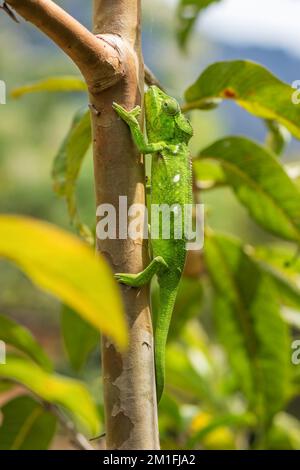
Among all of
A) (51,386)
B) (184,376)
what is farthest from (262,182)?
(51,386)

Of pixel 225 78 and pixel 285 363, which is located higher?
pixel 225 78

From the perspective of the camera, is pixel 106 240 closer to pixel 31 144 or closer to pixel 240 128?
pixel 31 144

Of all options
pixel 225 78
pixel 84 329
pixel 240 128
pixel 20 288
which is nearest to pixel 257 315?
pixel 84 329

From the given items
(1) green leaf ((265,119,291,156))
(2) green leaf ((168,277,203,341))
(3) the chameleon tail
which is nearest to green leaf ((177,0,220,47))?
(1) green leaf ((265,119,291,156))

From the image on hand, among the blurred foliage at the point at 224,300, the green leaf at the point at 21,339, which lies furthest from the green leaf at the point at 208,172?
the green leaf at the point at 21,339

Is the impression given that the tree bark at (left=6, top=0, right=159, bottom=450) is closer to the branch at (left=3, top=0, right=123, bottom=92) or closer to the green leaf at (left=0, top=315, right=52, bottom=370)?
the branch at (left=3, top=0, right=123, bottom=92)

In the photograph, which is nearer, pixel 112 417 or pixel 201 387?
pixel 112 417

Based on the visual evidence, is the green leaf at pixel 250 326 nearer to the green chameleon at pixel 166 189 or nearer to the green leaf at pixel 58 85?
Result: the green chameleon at pixel 166 189
